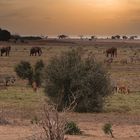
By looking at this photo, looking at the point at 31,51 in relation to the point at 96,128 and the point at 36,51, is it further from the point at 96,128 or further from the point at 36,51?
the point at 96,128

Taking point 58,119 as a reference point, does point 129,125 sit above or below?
below

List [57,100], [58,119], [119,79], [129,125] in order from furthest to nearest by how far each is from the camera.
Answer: [119,79]
[57,100]
[129,125]
[58,119]

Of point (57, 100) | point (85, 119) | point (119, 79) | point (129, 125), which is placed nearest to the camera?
point (129, 125)

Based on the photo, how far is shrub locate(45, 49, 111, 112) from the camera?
25047mm

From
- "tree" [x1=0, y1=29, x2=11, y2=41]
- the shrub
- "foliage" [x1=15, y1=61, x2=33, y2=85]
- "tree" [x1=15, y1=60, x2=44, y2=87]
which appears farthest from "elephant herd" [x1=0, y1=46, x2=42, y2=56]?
"tree" [x1=0, y1=29, x2=11, y2=41]

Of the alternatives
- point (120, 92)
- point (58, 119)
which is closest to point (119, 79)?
point (120, 92)

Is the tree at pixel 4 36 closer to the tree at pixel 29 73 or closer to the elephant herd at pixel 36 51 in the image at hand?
the elephant herd at pixel 36 51

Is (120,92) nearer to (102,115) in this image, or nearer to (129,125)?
(102,115)

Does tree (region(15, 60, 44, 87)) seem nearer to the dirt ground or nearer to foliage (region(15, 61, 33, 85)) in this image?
foliage (region(15, 61, 33, 85))

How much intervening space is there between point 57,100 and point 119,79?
15131 mm

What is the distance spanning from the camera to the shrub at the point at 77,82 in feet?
82.2

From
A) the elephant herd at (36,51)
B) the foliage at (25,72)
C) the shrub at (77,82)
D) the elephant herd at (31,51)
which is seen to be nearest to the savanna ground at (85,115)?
the shrub at (77,82)

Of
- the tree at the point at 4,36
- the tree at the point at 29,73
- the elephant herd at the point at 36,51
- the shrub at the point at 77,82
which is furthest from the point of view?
the tree at the point at 4,36

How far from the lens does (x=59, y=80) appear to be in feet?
86.2
